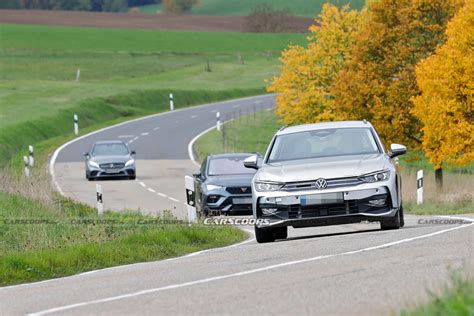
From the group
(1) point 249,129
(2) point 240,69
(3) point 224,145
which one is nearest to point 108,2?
(2) point 240,69

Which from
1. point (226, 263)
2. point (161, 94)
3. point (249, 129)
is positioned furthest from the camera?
point (161, 94)

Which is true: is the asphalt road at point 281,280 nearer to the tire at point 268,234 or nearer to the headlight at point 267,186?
the headlight at point 267,186

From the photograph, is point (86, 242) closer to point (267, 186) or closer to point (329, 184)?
point (267, 186)

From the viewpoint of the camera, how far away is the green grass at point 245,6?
533 ft

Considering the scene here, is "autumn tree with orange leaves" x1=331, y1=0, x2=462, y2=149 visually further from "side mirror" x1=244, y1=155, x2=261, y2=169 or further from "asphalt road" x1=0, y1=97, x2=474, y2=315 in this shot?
"asphalt road" x1=0, y1=97, x2=474, y2=315

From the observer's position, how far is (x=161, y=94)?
262ft

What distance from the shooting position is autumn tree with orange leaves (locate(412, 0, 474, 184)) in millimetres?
Answer: 40562

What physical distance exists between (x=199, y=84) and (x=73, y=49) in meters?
20.0

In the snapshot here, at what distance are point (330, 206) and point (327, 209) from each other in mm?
55

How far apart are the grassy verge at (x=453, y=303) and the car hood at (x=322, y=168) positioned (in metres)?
7.14

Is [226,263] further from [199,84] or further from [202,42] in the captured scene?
[202,42]

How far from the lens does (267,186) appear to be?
15836mm

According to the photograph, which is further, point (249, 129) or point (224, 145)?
point (249, 129)

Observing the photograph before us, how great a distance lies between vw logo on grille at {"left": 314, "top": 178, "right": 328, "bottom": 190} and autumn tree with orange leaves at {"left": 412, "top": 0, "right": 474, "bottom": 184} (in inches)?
997
